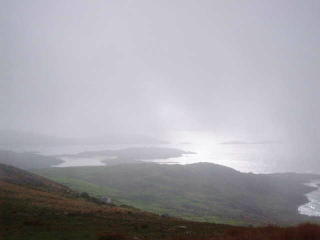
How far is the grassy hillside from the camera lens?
109312mm

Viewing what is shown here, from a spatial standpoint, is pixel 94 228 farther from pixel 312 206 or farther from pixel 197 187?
pixel 312 206

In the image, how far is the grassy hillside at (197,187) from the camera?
4304 inches

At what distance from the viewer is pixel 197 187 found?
14425 cm

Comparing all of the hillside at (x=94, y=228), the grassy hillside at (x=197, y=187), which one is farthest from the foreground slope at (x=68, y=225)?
the grassy hillside at (x=197, y=187)

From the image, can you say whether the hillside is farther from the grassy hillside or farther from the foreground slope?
the grassy hillside

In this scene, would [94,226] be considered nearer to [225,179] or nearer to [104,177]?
[104,177]

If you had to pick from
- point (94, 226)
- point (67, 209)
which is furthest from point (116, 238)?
point (67, 209)

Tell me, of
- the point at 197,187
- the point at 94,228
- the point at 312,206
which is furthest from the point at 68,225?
the point at 312,206

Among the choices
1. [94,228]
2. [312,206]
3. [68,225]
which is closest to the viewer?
[94,228]

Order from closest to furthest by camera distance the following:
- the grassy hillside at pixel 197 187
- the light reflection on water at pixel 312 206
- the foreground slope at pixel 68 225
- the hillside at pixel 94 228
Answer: the hillside at pixel 94 228, the foreground slope at pixel 68 225, the grassy hillside at pixel 197 187, the light reflection on water at pixel 312 206

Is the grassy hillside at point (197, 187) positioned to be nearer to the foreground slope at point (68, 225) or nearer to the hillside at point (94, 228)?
the foreground slope at point (68, 225)

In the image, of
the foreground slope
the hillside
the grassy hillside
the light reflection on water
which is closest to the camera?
the hillside

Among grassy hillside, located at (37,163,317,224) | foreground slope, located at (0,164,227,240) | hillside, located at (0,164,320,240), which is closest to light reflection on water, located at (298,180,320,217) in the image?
grassy hillside, located at (37,163,317,224)

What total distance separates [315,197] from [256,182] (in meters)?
33.7
